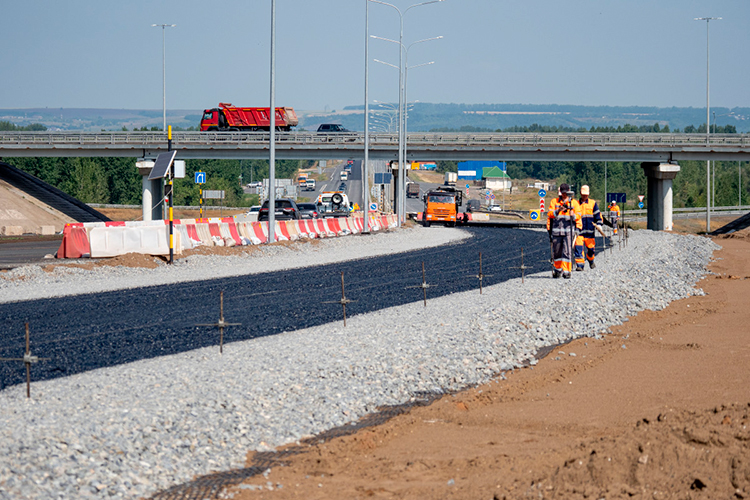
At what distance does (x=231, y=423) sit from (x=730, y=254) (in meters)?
33.3

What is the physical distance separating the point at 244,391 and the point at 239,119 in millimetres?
67639

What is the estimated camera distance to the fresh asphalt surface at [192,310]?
12141 millimetres

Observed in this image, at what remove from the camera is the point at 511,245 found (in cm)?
3841

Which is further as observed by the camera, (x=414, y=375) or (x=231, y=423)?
(x=414, y=375)

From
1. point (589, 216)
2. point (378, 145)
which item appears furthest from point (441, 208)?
point (589, 216)

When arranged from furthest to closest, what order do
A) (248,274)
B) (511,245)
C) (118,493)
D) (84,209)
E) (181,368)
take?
(84,209), (511,245), (248,274), (181,368), (118,493)

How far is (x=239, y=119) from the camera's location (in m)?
75.2

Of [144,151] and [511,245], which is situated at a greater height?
[144,151]

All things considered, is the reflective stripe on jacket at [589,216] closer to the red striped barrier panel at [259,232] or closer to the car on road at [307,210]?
the red striped barrier panel at [259,232]

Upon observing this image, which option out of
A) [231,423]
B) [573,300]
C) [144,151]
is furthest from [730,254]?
[144,151]

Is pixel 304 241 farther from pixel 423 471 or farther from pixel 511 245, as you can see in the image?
pixel 423 471

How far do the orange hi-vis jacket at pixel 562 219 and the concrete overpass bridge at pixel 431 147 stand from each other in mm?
44921

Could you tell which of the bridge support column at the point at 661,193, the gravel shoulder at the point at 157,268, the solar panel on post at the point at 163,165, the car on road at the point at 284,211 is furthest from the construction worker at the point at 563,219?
the bridge support column at the point at 661,193

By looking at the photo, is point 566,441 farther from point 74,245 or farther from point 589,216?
point 74,245
